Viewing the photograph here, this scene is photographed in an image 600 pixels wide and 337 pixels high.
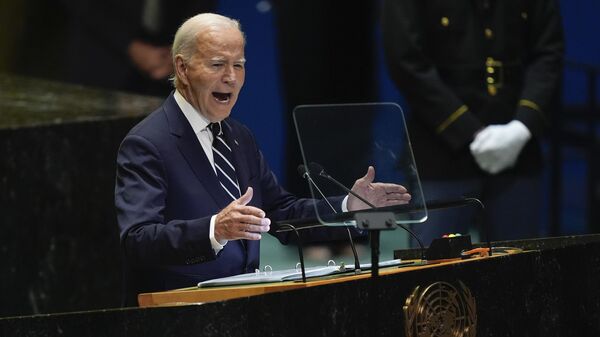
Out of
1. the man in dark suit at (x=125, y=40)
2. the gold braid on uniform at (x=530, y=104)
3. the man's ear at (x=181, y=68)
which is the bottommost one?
the man's ear at (x=181, y=68)

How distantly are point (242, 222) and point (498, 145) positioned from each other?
206cm

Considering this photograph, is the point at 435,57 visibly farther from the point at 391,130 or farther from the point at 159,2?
the point at 159,2

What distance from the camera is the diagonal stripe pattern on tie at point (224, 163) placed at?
4.10m

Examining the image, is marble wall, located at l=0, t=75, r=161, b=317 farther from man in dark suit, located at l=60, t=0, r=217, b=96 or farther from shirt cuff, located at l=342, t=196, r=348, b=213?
shirt cuff, located at l=342, t=196, r=348, b=213

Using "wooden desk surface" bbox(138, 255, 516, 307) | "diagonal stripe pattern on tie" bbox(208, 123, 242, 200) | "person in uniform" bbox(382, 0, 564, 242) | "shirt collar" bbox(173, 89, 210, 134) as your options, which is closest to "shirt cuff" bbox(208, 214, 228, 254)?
"wooden desk surface" bbox(138, 255, 516, 307)

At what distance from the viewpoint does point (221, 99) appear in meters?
4.09

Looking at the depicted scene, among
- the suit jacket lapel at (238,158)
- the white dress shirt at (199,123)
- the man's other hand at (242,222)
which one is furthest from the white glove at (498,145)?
the man's other hand at (242,222)

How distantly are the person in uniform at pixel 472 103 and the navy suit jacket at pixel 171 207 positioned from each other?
1224 millimetres

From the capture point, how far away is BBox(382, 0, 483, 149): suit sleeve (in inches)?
208

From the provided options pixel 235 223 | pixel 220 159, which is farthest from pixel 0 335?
pixel 220 159

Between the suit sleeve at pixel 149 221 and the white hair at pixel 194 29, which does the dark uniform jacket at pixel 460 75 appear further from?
the suit sleeve at pixel 149 221

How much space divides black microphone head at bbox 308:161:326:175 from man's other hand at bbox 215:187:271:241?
0.24m

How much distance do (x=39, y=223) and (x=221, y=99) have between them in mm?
1882

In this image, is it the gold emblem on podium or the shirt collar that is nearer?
the gold emblem on podium
